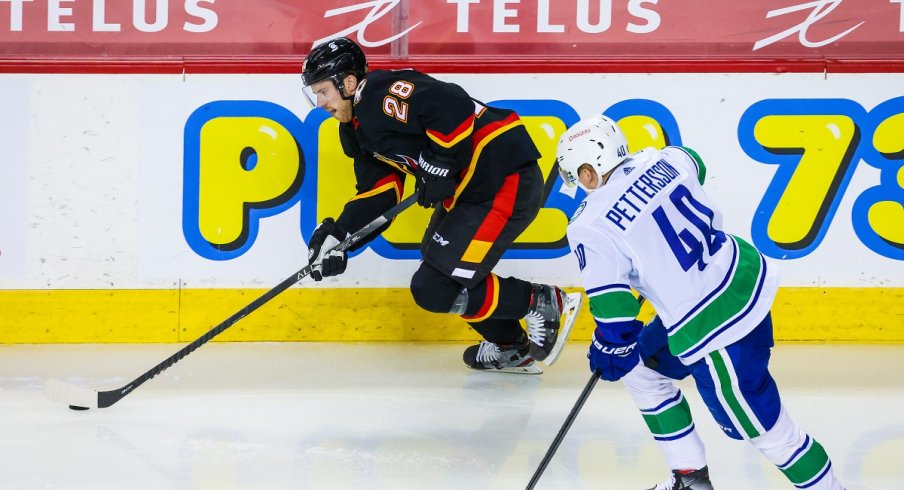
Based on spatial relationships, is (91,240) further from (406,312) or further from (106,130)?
(406,312)

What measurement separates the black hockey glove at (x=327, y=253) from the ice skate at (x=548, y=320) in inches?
26.8

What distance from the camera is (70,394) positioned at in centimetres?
352

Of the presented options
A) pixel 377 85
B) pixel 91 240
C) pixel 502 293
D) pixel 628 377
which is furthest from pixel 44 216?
pixel 628 377

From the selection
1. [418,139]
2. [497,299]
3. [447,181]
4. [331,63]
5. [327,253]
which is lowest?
[497,299]

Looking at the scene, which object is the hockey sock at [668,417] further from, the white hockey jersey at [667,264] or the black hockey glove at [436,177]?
the black hockey glove at [436,177]

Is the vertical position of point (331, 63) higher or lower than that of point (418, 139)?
higher

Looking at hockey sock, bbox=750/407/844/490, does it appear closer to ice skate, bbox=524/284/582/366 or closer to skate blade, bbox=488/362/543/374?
ice skate, bbox=524/284/582/366

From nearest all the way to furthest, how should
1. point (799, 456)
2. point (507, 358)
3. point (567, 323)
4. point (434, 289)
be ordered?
point (799, 456), point (434, 289), point (567, 323), point (507, 358)

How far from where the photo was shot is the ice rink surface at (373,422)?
9.82 ft

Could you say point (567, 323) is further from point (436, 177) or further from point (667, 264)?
point (667, 264)

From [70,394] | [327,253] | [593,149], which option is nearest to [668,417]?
[593,149]

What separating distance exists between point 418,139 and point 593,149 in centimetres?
130

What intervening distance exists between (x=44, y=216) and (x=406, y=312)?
1.46 metres

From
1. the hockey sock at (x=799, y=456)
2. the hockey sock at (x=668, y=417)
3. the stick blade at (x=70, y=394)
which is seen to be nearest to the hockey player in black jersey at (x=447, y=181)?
the stick blade at (x=70, y=394)
